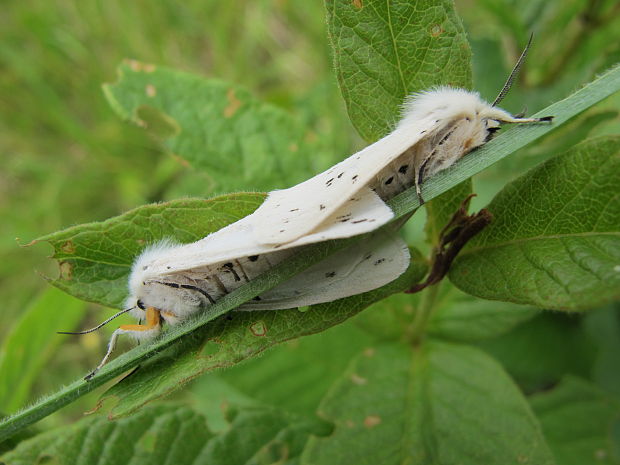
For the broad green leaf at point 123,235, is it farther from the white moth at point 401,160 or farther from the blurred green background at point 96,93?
the blurred green background at point 96,93

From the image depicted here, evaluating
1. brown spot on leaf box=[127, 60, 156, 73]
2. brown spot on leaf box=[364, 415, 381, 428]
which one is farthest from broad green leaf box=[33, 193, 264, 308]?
brown spot on leaf box=[127, 60, 156, 73]

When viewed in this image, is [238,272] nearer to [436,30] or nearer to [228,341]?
[228,341]

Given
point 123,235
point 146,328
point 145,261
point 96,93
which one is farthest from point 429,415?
point 96,93

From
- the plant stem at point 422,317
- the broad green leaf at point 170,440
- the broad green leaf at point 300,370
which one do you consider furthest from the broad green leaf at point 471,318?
the broad green leaf at point 170,440

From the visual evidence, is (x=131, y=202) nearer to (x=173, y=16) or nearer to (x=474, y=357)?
(x=173, y=16)

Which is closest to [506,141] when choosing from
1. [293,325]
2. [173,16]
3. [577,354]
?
[293,325]

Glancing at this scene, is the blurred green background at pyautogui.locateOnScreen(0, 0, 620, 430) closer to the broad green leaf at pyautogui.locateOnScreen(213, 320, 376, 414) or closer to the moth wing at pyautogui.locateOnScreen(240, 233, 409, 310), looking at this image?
the broad green leaf at pyautogui.locateOnScreen(213, 320, 376, 414)

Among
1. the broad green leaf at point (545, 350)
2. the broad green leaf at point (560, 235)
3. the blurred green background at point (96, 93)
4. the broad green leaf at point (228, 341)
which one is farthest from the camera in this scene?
the blurred green background at point (96, 93)

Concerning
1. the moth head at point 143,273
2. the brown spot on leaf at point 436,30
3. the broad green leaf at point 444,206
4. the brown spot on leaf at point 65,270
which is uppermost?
the brown spot on leaf at point 65,270

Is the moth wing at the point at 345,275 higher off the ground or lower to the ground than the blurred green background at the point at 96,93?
lower
